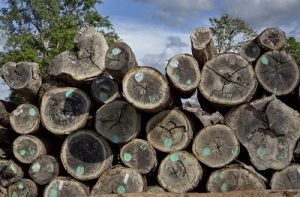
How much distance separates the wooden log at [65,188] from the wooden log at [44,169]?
80 millimetres

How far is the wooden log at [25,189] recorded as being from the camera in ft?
22.5

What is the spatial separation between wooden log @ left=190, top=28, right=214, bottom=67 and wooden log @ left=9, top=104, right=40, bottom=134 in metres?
2.01

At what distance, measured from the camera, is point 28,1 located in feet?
93.5

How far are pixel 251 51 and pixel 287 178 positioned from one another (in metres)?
1.48

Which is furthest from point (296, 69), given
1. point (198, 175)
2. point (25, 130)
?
point (25, 130)

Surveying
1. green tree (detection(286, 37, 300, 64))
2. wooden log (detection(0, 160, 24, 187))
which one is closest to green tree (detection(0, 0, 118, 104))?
green tree (detection(286, 37, 300, 64))

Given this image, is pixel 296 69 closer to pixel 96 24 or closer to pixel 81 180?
pixel 81 180

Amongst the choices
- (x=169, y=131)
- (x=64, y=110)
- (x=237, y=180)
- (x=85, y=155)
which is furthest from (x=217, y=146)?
(x=64, y=110)

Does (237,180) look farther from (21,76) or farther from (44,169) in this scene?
(21,76)

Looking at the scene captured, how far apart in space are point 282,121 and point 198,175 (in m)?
1.11

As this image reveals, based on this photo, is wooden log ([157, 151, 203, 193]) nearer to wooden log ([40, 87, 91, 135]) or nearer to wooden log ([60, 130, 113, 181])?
wooden log ([60, 130, 113, 181])

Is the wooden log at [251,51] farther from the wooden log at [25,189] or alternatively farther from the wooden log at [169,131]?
the wooden log at [25,189]

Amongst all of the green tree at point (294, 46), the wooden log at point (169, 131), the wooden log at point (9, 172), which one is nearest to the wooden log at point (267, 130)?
the wooden log at point (169, 131)

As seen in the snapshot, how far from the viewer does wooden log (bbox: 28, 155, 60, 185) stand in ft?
22.1
